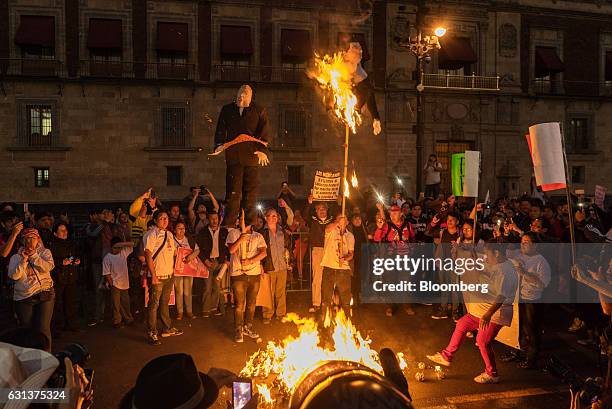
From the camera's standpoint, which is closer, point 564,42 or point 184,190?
point 184,190

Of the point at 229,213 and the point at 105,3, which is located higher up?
the point at 105,3

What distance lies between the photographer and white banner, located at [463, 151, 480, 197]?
9438mm

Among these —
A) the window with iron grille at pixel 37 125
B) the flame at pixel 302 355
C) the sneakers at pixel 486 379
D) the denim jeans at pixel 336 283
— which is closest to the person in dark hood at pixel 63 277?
the flame at pixel 302 355

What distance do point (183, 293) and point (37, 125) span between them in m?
15.7

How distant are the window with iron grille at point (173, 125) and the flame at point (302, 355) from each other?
1633cm

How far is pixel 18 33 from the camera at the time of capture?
19.7 metres

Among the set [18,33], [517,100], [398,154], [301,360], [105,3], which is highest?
[105,3]

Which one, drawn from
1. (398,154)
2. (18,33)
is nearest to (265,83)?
(398,154)

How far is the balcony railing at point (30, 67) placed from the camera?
783 inches

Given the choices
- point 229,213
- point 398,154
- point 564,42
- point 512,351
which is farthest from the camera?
point 564,42

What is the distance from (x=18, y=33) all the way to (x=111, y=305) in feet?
55.1

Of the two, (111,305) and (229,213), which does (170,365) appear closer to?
(229,213)

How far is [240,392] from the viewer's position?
3.38 meters

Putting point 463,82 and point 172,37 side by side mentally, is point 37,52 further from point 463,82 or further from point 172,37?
point 463,82
